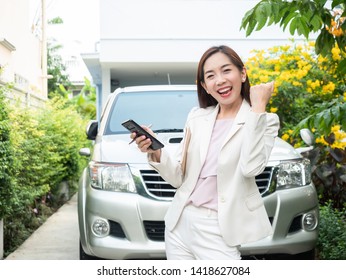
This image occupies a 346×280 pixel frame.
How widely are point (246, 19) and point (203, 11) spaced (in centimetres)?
1194

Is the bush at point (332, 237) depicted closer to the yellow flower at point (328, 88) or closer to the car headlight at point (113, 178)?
the car headlight at point (113, 178)

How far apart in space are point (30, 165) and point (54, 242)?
1252mm

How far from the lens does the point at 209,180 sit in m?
2.46

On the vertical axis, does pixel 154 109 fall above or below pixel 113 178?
above

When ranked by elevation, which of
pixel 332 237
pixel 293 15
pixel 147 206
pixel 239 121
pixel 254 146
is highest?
pixel 293 15

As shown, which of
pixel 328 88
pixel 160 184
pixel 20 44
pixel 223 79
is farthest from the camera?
pixel 20 44

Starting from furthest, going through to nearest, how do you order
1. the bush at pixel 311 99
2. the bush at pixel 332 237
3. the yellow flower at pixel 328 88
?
1. the yellow flower at pixel 328 88
2. the bush at pixel 311 99
3. the bush at pixel 332 237

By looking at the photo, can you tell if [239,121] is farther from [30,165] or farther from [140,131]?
[30,165]

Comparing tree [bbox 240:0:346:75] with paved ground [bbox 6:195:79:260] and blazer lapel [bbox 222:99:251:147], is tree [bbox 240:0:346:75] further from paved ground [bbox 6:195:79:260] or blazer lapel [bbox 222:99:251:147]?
paved ground [bbox 6:195:79:260]

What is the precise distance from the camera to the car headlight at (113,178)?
4.30 metres

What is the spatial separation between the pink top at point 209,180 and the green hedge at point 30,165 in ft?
10.3

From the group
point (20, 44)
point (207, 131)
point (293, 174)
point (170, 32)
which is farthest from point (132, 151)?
point (20, 44)

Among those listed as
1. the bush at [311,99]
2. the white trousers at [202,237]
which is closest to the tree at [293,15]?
the white trousers at [202,237]

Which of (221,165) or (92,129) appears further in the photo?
(92,129)
